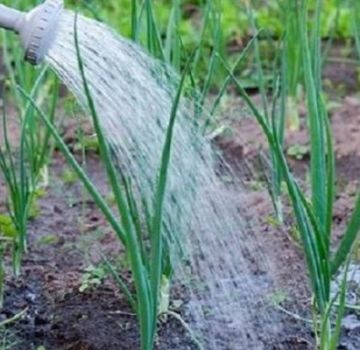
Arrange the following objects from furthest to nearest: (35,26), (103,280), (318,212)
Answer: (103,280)
(318,212)
(35,26)

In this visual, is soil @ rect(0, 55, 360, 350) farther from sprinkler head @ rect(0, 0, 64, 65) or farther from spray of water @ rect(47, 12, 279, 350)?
sprinkler head @ rect(0, 0, 64, 65)

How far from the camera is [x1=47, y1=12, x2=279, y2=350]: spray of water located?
80.6 inches

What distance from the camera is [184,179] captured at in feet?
7.11

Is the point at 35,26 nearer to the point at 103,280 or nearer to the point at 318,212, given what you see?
the point at 318,212

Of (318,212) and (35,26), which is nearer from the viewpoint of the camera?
(35,26)

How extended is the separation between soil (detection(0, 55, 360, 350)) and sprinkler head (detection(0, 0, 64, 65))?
566 millimetres

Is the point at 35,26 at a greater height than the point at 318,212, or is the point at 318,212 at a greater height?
the point at 35,26

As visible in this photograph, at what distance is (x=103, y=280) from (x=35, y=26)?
71 centimetres

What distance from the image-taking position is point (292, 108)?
12.0 ft

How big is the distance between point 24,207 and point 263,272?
49 centimetres

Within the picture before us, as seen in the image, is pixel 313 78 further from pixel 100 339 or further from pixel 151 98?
pixel 100 339

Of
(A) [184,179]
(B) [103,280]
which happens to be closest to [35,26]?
(A) [184,179]

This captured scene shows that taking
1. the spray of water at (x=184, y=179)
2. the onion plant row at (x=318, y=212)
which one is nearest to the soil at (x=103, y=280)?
the spray of water at (x=184, y=179)

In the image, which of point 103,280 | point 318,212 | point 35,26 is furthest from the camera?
point 103,280
